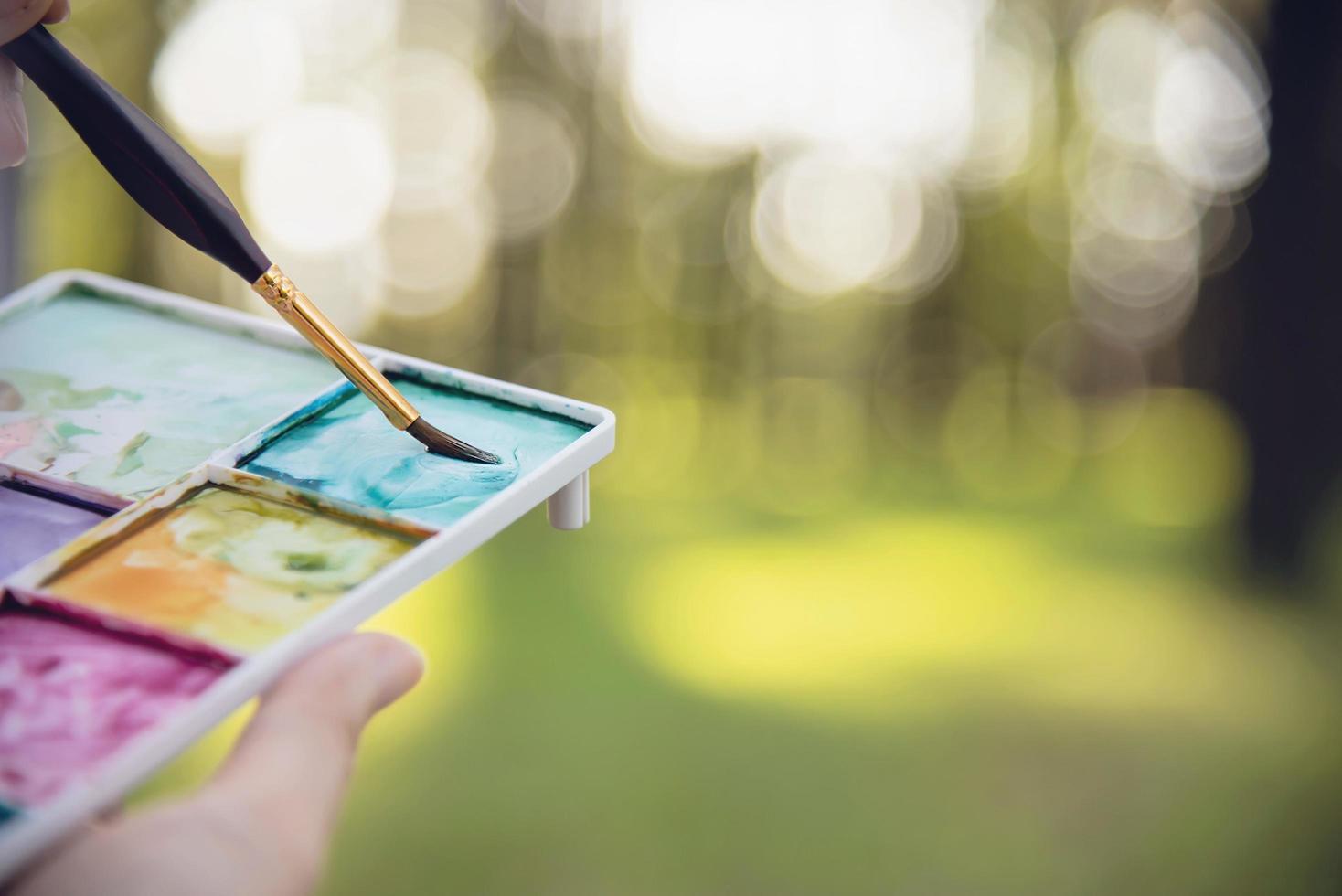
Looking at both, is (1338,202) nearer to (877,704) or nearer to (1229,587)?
(1229,587)

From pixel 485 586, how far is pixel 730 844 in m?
0.59

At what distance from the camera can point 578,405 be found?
0.56 m

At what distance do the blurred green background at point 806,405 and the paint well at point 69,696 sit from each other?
0.95 meters

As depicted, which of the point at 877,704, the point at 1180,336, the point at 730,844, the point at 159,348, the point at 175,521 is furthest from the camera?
the point at 1180,336

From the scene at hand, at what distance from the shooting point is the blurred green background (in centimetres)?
141

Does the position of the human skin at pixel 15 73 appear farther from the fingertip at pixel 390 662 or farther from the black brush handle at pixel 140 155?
the fingertip at pixel 390 662

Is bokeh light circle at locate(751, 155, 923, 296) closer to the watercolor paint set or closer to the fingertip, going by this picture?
the watercolor paint set

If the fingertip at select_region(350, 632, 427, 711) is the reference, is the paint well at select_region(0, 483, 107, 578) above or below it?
above

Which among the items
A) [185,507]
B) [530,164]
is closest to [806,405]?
[530,164]

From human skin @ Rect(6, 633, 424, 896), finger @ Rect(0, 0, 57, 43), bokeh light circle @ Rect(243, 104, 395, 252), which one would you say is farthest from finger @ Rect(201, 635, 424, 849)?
bokeh light circle @ Rect(243, 104, 395, 252)

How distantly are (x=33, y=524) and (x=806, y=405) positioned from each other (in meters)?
1.67

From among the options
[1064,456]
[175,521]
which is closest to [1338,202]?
[1064,456]

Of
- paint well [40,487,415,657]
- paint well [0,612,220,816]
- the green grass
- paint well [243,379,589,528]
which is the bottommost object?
the green grass

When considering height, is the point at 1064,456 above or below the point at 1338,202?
below
